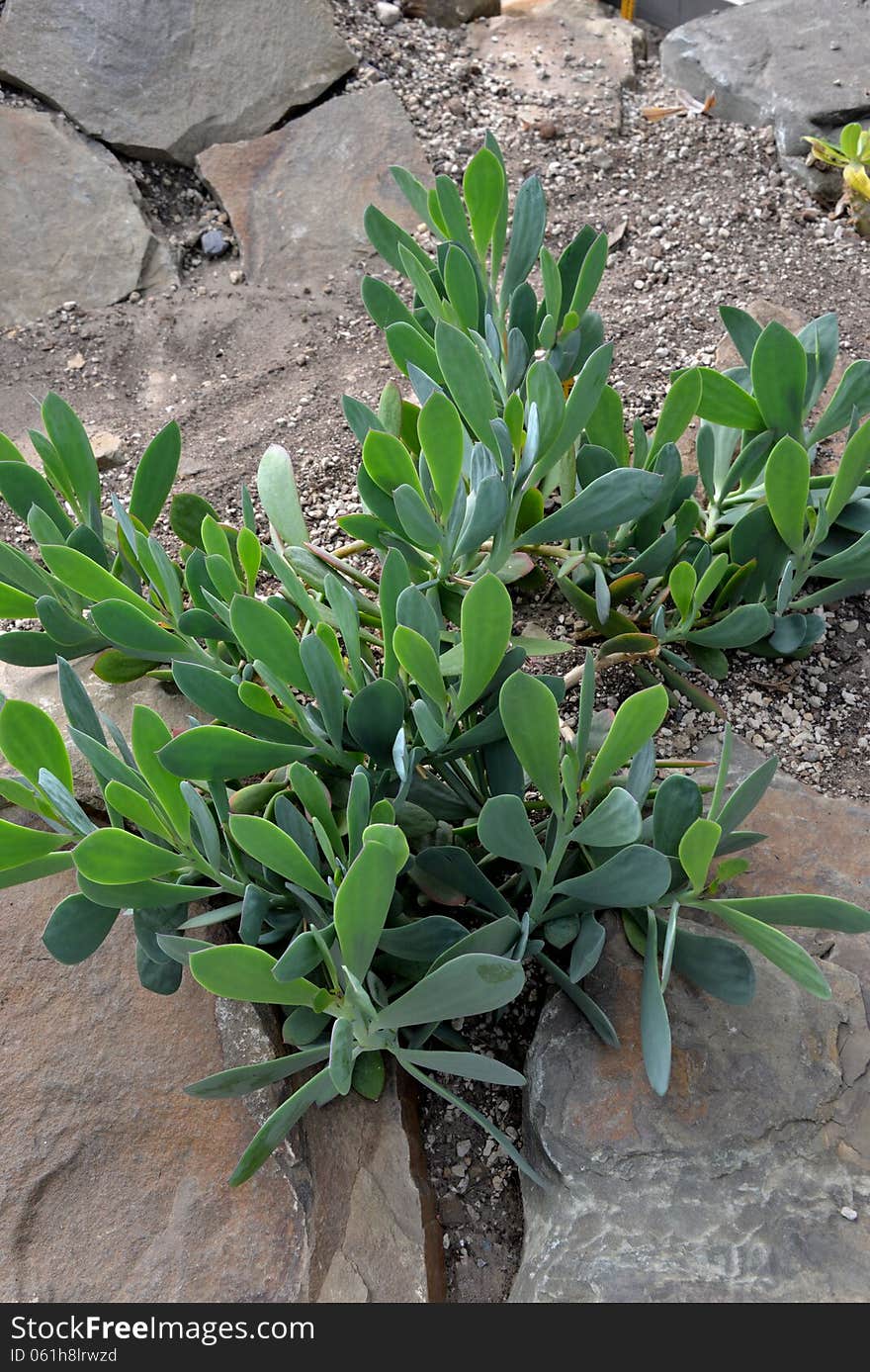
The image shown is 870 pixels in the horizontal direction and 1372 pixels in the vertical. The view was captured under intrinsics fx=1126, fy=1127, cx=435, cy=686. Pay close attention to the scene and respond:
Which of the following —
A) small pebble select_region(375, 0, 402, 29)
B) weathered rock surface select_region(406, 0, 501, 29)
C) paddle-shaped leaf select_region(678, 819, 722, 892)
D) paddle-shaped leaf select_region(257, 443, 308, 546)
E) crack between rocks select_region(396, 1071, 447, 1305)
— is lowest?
crack between rocks select_region(396, 1071, 447, 1305)

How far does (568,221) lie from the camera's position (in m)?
2.63

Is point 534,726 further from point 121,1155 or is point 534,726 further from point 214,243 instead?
point 214,243

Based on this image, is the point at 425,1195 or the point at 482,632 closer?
the point at 482,632

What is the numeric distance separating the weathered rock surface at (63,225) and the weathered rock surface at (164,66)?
8 cm

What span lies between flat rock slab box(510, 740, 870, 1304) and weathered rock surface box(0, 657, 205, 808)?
0.69 meters

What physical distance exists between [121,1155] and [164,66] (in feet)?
8.75

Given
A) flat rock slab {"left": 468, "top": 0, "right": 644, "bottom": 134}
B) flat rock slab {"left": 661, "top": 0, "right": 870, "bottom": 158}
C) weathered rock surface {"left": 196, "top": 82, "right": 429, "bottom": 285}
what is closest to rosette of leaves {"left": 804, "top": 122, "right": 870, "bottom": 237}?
flat rock slab {"left": 661, "top": 0, "right": 870, "bottom": 158}

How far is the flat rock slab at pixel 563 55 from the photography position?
2941 mm

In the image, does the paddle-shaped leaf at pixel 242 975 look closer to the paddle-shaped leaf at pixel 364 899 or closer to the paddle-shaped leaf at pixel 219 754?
the paddle-shaped leaf at pixel 364 899

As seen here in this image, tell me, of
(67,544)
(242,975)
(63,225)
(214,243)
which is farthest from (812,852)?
(63,225)

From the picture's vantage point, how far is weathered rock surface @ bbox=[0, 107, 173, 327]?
262cm

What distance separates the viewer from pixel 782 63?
2854 millimetres

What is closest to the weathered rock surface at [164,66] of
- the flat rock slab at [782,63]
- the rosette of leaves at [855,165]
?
the flat rock slab at [782,63]

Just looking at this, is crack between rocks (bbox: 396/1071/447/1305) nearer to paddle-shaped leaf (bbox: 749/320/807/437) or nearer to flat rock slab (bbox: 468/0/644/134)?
paddle-shaped leaf (bbox: 749/320/807/437)
